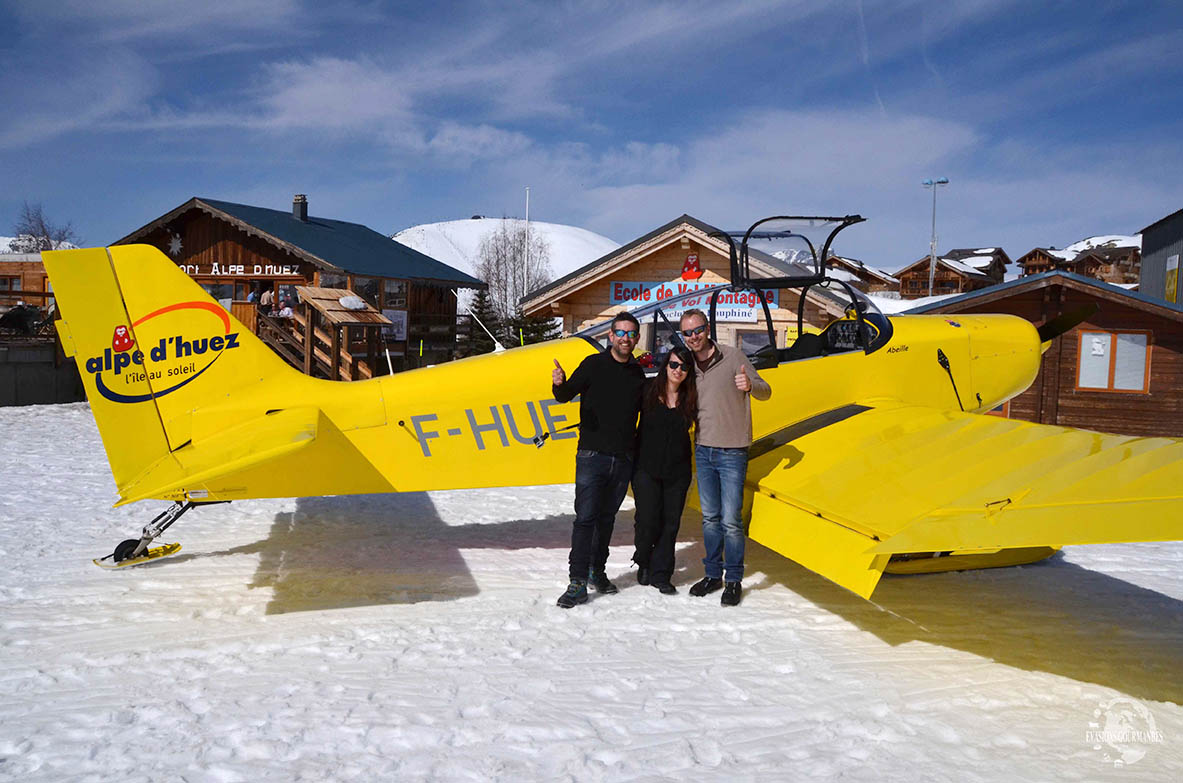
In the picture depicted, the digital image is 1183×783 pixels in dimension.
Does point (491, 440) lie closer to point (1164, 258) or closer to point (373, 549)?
point (373, 549)

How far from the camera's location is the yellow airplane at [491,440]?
3.78 meters

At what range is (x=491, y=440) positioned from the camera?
503 centimetres

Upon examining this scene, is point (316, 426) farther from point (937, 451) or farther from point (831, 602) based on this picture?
point (937, 451)

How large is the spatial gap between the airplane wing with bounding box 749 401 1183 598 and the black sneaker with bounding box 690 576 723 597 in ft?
1.87

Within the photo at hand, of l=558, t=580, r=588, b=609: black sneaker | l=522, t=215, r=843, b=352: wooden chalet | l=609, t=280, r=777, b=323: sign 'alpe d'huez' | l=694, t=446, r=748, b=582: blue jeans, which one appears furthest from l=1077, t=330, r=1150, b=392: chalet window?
l=558, t=580, r=588, b=609: black sneaker

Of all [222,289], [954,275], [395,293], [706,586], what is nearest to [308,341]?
[395,293]

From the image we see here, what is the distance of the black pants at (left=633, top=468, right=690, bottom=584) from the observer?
4.88 m

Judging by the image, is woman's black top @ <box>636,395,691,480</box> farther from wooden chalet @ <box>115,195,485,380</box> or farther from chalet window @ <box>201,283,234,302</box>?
chalet window @ <box>201,283,234,302</box>

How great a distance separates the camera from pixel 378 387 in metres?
4.98

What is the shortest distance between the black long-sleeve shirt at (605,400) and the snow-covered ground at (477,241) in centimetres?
11178

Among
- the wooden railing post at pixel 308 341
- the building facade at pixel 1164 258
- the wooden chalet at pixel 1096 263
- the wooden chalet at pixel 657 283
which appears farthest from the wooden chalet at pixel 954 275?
the wooden railing post at pixel 308 341

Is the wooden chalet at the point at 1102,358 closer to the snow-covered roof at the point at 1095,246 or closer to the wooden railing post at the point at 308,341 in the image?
the wooden railing post at the point at 308,341

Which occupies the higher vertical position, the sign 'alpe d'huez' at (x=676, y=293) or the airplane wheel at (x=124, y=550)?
the sign 'alpe d'huez' at (x=676, y=293)

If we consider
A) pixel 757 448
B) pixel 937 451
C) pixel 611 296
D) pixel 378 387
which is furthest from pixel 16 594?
pixel 611 296
